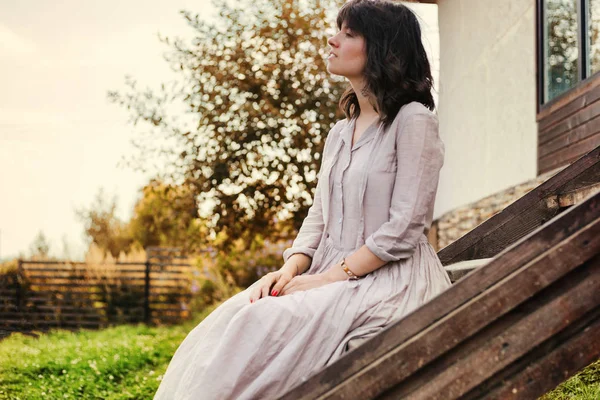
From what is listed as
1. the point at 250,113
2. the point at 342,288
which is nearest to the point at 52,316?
the point at 250,113

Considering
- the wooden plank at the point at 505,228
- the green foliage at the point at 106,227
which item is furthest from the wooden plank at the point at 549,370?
the green foliage at the point at 106,227

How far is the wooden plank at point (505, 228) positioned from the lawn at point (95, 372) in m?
0.74

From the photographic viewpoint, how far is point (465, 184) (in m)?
7.98

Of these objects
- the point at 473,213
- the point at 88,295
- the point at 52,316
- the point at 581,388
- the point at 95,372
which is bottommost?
the point at 52,316

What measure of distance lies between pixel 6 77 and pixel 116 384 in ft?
25.5

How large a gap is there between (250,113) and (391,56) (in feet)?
21.0

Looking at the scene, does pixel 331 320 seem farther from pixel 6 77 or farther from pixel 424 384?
pixel 6 77

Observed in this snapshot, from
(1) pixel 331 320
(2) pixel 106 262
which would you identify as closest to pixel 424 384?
(1) pixel 331 320

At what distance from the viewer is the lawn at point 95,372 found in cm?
327

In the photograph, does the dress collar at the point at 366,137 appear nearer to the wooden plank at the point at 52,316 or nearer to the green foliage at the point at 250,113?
the green foliage at the point at 250,113

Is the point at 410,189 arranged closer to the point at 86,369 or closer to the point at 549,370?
the point at 549,370

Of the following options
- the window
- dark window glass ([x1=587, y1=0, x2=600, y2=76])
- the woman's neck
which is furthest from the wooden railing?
the woman's neck

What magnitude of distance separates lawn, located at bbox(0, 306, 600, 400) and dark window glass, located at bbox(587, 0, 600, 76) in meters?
2.28

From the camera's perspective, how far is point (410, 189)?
1.97m
